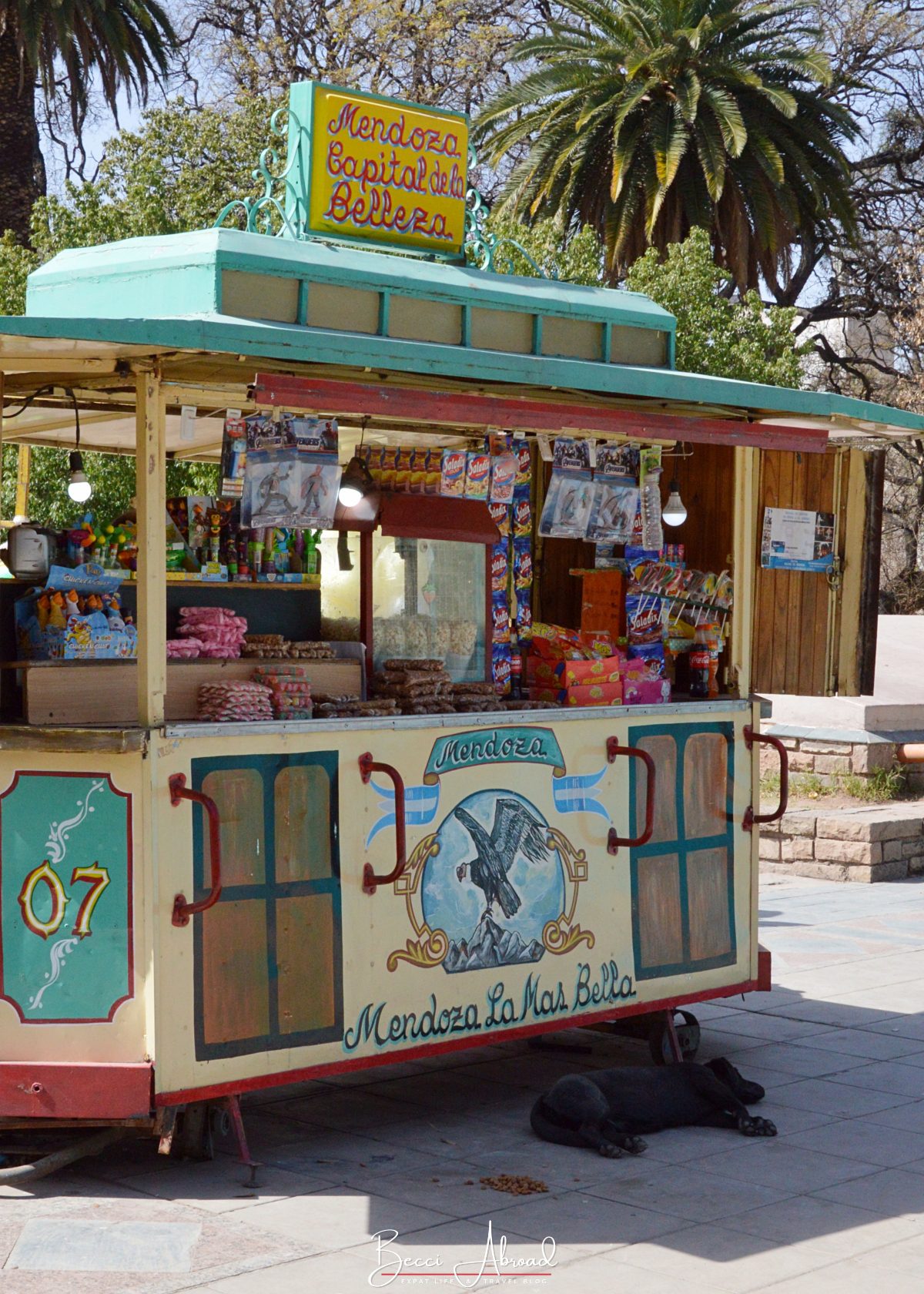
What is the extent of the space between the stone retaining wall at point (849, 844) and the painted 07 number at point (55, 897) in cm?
763

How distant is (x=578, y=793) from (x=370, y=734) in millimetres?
1058

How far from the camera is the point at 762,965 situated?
272 inches

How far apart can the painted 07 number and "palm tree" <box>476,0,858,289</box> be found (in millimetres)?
16462

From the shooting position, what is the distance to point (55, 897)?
4.96m

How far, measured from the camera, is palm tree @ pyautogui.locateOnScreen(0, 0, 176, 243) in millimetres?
18656

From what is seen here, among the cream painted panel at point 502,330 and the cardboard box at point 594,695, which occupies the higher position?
the cream painted panel at point 502,330

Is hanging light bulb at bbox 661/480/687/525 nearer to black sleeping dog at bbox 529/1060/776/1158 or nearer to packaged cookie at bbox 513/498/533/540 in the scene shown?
packaged cookie at bbox 513/498/533/540

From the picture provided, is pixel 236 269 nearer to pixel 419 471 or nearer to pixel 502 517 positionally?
pixel 419 471

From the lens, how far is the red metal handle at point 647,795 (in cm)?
621

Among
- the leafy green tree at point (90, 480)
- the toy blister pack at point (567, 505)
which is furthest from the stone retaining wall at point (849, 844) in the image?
the toy blister pack at point (567, 505)

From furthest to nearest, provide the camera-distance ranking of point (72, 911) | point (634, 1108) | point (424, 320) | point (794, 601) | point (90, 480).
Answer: point (90, 480) < point (794, 601) < point (424, 320) < point (634, 1108) < point (72, 911)

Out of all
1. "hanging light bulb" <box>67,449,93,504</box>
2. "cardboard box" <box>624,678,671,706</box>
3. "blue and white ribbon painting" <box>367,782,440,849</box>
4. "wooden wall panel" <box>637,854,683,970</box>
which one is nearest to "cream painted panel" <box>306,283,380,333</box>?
"hanging light bulb" <box>67,449,93,504</box>

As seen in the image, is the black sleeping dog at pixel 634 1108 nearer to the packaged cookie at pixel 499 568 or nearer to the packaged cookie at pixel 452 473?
the packaged cookie at pixel 499 568

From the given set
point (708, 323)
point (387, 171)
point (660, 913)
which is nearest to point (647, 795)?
point (660, 913)
